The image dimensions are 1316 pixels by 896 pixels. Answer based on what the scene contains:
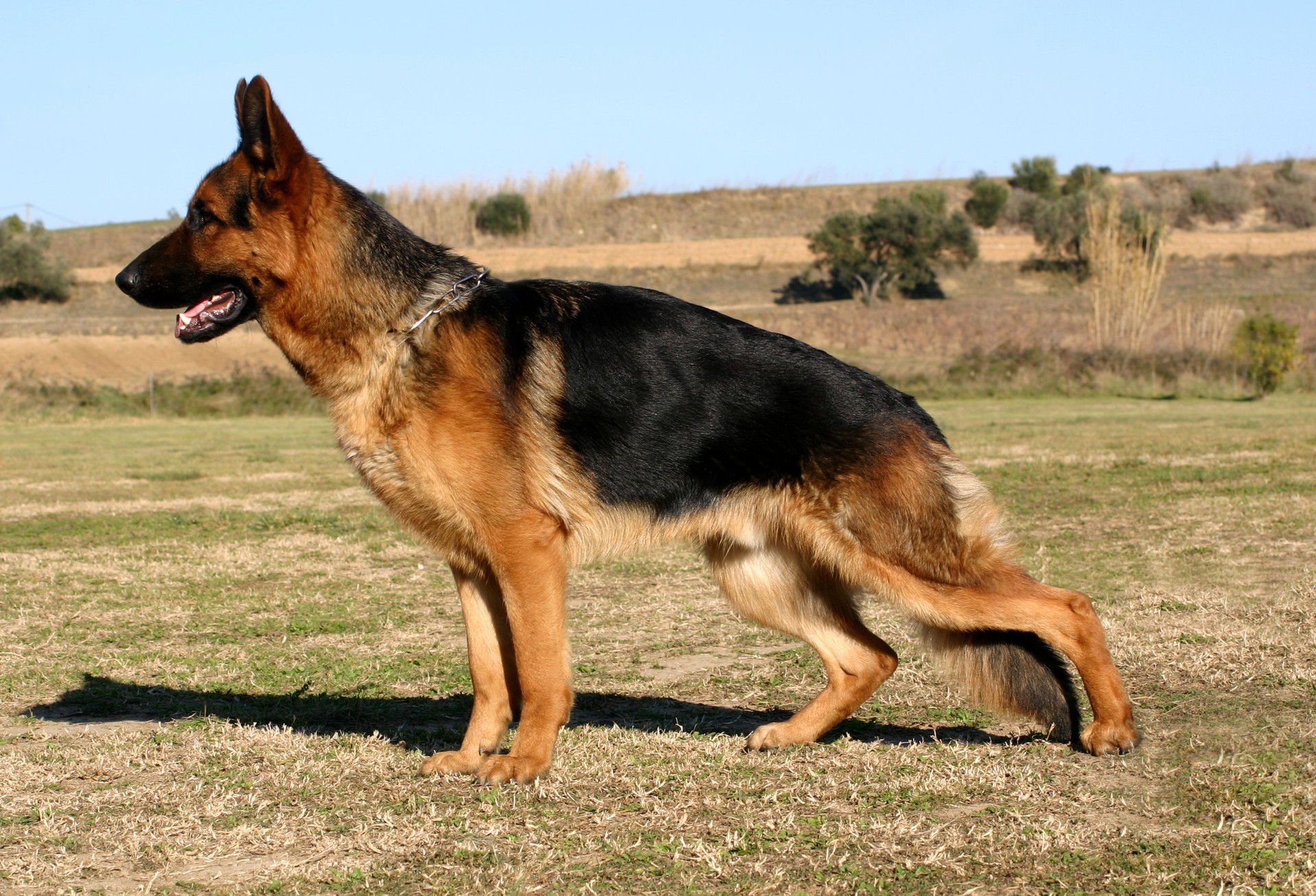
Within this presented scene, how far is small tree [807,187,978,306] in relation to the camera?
2115 inches

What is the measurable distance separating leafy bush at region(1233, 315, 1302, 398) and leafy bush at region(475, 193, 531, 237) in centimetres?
4663

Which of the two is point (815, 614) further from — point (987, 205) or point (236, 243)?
point (987, 205)

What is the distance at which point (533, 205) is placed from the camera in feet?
233

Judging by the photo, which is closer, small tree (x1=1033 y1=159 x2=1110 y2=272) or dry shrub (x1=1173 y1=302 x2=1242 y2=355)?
dry shrub (x1=1173 y1=302 x2=1242 y2=355)

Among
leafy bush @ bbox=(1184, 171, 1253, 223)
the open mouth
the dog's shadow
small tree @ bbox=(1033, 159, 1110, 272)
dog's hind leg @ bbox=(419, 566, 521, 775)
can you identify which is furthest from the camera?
leafy bush @ bbox=(1184, 171, 1253, 223)

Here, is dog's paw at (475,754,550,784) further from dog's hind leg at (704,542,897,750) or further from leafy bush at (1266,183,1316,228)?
leafy bush at (1266,183,1316,228)

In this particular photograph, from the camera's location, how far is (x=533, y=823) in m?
4.07

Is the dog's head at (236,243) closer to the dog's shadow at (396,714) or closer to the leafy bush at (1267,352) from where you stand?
the dog's shadow at (396,714)

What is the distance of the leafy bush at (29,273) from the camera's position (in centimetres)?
5541

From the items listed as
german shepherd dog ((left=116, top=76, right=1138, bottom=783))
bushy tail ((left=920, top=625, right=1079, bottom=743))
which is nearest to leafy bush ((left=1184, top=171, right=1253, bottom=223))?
bushy tail ((left=920, top=625, right=1079, bottom=743))

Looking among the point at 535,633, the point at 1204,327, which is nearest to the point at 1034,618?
the point at 535,633

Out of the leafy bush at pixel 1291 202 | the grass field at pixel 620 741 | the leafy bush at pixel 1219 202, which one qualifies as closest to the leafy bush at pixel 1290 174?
the leafy bush at pixel 1291 202

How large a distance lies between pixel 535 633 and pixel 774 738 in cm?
112

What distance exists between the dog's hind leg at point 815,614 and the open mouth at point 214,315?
6.95 ft
